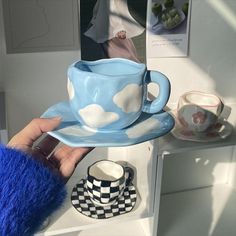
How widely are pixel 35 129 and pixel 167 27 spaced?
509mm

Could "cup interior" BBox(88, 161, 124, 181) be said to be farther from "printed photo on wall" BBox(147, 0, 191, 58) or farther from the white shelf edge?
"printed photo on wall" BBox(147, 0, 191, 58)

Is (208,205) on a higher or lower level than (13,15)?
lower

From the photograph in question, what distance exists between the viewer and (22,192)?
57 centimetres

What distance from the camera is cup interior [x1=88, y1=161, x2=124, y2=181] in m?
0.92

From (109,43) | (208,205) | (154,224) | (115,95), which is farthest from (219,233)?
(115,95)

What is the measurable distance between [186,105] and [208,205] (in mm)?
388

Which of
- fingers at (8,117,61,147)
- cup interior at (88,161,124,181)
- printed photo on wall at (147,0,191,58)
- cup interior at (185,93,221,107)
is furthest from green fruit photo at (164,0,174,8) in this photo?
fingers at (8,117,61,147)

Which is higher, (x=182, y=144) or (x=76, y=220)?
(x=182, y=144)

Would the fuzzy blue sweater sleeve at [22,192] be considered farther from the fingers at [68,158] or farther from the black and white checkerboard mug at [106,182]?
the black and white checkerboard mug at [106,182]

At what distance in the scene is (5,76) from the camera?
0.87 metres

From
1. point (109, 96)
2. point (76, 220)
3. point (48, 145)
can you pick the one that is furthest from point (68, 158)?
point (76, 220)

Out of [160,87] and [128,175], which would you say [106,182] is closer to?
[128,175]

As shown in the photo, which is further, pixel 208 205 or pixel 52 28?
pixel 208 205

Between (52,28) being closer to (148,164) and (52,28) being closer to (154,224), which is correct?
(148,164)
